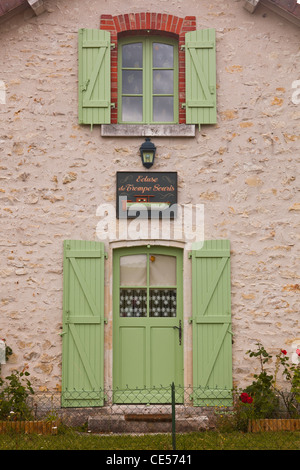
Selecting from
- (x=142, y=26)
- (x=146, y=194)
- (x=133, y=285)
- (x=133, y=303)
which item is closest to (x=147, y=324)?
(x=133, y=303)

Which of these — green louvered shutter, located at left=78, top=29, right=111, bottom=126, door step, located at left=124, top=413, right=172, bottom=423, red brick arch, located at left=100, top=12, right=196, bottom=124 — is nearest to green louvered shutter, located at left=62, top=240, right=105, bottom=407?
door step, located at left=124, top=413, right=172, bottom=423

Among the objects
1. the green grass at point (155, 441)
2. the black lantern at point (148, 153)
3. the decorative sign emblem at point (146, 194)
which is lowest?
the green grass at point (155, 441)

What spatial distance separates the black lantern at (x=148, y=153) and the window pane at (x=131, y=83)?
860 mm

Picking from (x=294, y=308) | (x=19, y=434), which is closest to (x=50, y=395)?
(x=19, y=434)

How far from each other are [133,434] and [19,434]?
4.17ft

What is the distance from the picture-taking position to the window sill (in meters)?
7.61

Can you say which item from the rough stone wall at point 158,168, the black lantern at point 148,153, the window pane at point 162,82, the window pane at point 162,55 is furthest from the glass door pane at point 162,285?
the window pane at point 162,55

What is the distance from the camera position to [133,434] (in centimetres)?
673

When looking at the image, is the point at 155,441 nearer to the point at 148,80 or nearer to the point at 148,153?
the point at 148,153

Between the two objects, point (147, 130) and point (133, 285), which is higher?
point (147, 130)

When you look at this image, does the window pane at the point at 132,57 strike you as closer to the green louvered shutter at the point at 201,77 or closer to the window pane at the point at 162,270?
the green louvered shutter at the point at 201,77

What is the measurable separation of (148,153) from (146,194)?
1.73ft

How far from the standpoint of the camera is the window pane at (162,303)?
25.0 ft

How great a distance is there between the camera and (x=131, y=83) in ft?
26.1
